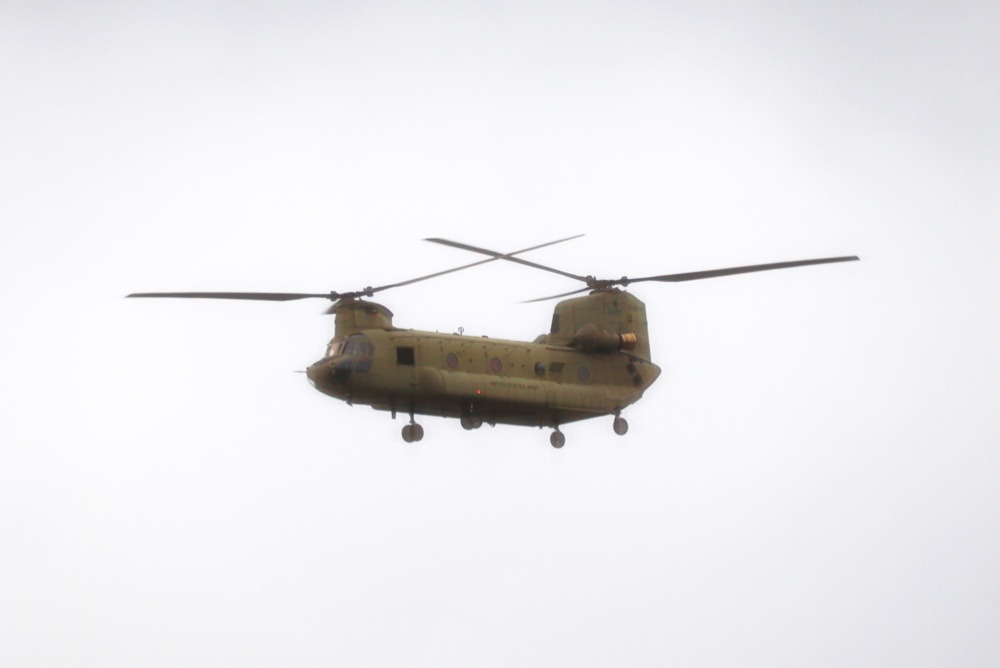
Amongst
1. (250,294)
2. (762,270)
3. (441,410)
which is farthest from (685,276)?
(250,294)

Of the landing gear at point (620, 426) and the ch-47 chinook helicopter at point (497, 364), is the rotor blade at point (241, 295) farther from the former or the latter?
the landing gear at point (620, 426)

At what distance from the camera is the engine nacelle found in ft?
171

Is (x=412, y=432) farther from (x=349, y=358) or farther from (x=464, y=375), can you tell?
(x=349, y=358)

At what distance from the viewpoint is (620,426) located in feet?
171

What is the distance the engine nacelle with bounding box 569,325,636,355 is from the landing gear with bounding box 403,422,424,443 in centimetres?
640

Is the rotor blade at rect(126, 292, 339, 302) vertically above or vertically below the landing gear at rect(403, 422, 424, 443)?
above

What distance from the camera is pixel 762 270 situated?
168ft

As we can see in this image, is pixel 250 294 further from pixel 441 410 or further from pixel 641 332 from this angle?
pixel 641 332

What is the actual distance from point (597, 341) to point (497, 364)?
13.0 feet

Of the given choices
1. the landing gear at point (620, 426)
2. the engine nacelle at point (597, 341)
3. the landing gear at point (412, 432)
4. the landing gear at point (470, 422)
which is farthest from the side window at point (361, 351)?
the landing gear at point (620, 426)

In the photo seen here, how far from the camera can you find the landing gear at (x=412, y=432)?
4850 centimetres

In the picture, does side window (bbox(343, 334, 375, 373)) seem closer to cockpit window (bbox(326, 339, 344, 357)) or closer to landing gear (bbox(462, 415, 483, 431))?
cockpit window (bbox(326, 339, 344, 357))

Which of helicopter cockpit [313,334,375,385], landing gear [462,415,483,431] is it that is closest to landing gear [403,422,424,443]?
landing gear [462,415,483,431]

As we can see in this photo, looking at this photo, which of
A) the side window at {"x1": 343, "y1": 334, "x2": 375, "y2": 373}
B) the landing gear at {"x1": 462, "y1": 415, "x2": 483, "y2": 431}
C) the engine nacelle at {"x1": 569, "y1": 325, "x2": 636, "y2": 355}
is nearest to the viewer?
the side window at {"x1": 343, "y1": 334, "x2": 375, "y2": 373}
